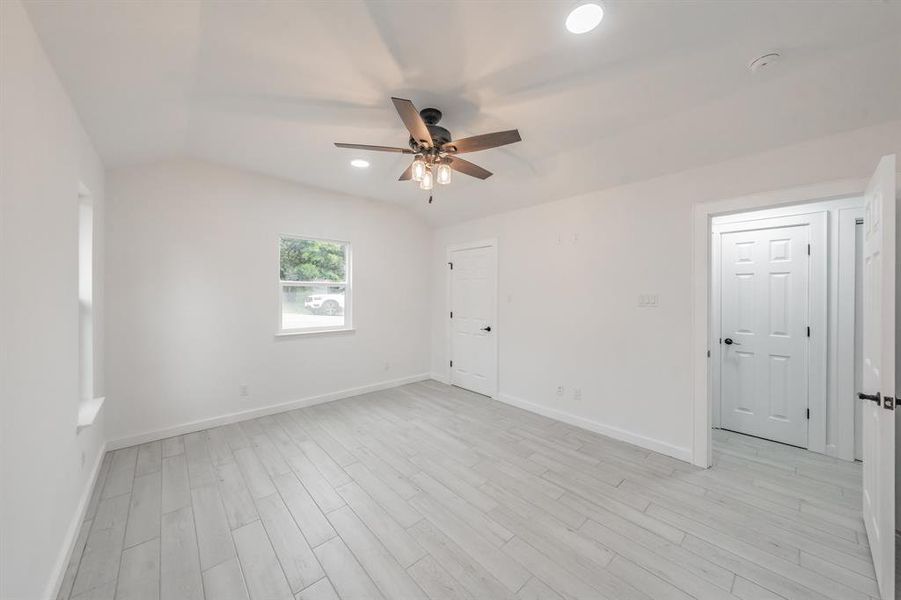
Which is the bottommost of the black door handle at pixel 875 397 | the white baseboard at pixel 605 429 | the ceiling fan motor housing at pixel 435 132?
the white baseboard at pixel 605 429

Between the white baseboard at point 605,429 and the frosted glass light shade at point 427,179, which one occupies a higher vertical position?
the frosted glass light shade at point 427,179

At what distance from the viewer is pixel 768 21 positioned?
60.0 inches

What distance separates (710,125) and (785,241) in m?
1.77

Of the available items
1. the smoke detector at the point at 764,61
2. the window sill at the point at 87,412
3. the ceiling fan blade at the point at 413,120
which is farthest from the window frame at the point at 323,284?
the smoke detector at the point at 764,61

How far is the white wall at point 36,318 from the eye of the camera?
121 centimetres

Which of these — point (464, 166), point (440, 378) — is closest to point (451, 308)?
point (440, 378)

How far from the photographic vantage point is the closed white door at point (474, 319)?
4.45 metres

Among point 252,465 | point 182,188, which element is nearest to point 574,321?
point 252,465

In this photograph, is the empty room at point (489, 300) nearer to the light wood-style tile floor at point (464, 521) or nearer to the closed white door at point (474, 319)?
the light wood-style tile floor at point (464, 521)

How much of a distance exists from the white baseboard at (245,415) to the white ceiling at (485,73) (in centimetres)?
251

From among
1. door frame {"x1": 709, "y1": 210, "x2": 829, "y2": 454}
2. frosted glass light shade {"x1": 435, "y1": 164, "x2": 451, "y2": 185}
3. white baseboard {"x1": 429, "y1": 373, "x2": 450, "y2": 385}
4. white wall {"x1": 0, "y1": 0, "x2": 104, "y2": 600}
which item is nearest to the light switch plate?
door frame {"x1": 709, "y1": 210, "x2": 829, "y2": 454}

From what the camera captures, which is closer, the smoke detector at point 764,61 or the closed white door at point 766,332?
the smoke detector at point 764,61

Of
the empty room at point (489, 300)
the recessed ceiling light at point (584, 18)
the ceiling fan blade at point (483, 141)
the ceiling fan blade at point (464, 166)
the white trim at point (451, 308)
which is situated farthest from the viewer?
the white trim at point (451, 308)

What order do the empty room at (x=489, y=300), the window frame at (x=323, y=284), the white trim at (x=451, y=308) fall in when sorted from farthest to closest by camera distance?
1. the white trim at (x=451, y=308)
2. the window frame at (x=323, y=284)
3. the empty room at (x=489, y=300)
